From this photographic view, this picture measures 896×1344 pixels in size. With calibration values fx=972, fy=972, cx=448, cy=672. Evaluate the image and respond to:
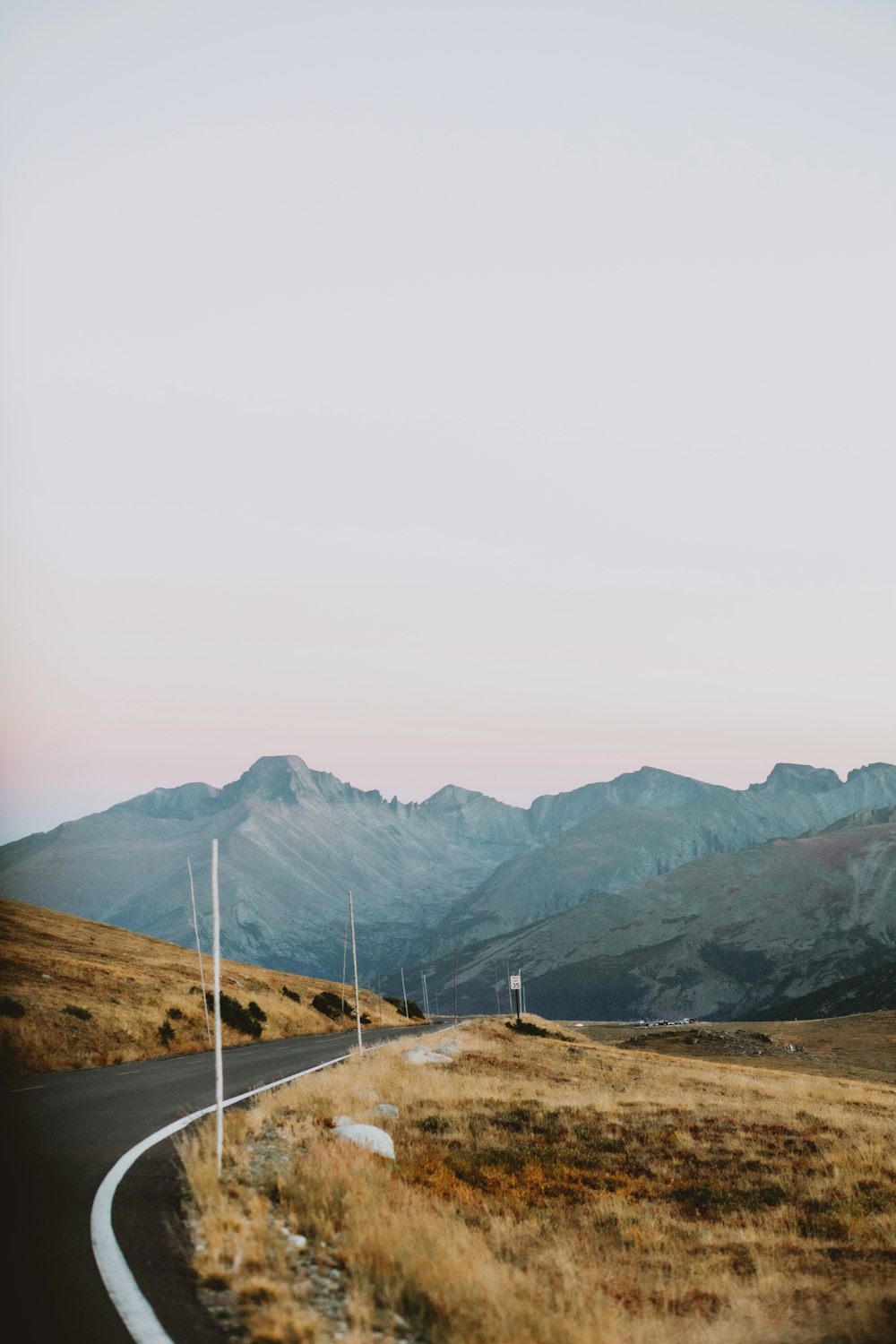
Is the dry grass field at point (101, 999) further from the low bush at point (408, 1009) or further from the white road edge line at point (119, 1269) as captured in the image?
the white road edge line at point (119, 1269)

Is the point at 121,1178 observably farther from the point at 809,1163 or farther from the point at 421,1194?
the point at 809,1163

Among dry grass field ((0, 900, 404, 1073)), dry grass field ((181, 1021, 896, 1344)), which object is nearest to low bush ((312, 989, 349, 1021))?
dry grass field ((0, 900, 404, 1073))

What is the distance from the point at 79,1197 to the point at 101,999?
29.7m

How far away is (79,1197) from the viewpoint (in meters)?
10.9

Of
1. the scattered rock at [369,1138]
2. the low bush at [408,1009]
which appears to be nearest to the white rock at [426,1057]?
the scattered rock at [369,1138]

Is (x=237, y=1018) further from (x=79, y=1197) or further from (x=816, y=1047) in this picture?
(x=816, y=1047)

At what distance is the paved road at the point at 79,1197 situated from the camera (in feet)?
23.9

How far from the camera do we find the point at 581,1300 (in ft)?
31.1

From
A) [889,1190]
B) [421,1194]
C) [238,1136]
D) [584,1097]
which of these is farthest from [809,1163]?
[238,1136]

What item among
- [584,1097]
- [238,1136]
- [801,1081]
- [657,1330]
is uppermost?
[238,1136]

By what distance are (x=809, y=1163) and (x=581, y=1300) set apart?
37.9 ft

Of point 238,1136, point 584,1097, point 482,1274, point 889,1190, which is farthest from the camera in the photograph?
point 584,1097

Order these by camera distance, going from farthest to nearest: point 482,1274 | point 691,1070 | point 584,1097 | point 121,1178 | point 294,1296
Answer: point 691,1070, point 584,1097, point 121,1178, point 482,1274, point 294,1296

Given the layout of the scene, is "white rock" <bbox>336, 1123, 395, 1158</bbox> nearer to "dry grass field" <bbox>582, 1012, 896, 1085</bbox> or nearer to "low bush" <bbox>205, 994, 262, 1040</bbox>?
"low bush" <bbox>205, 994, 262, 1040</bbox>
